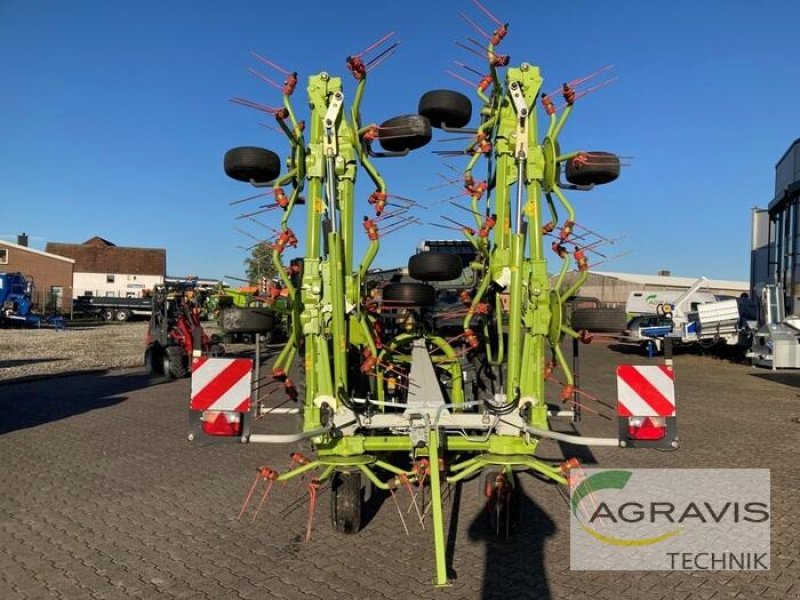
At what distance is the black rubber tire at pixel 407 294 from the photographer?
5.17 metres

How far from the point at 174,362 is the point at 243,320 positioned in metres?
10.3

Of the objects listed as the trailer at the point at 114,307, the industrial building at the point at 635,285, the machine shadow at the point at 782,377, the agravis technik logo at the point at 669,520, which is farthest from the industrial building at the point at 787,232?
the trailer at the point at 114,307

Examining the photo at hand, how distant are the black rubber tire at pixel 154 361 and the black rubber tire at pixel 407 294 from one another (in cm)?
1103

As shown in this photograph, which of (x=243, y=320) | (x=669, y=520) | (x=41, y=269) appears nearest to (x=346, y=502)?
(x=243, y=320)

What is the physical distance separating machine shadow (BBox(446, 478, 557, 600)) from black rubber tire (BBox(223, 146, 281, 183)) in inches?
123

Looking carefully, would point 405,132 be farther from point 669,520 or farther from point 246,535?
point 669,520

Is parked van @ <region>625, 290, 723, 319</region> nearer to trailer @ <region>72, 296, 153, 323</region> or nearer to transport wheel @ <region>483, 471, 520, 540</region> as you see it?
transport wheel @ <region>483, 471, 520, 540</region>

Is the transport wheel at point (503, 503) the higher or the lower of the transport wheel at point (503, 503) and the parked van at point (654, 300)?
the lower

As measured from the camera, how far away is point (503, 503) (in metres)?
4.49

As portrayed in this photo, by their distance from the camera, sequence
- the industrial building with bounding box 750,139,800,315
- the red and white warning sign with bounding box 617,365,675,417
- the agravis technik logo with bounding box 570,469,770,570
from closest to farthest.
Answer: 1. the agravis technik logo with bounding box 570,469,770,570
2. the red and white warning sign with bounding box 617,365,675,417
3. the industrial building with bounding box 750,139,800,315

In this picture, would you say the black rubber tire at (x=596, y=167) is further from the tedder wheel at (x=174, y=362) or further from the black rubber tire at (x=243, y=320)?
the tedder wheel at (x=174, y=362)

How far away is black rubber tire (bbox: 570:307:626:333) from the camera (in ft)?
15.2

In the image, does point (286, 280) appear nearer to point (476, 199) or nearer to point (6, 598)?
point (476, 199)

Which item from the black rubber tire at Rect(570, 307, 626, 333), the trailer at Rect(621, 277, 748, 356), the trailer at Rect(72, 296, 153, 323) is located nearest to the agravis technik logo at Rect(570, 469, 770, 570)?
the black rubber tire at Rect(570, 307, 626, 333)
